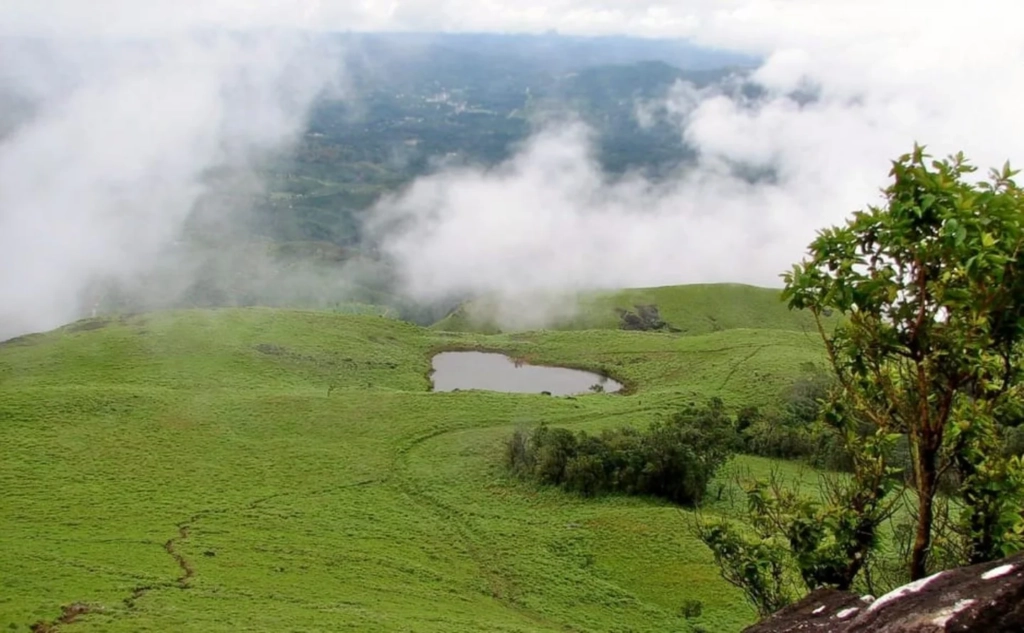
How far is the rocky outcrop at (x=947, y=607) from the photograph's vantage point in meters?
8.27

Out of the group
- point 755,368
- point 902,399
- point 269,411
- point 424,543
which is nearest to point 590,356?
point 755,368

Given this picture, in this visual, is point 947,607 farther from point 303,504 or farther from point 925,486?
point 303,504

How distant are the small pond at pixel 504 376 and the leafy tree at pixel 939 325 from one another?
224ft

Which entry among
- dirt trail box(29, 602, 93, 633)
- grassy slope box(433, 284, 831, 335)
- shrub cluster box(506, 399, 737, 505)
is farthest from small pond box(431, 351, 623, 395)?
dirt trail box(29, 602, 93, 633)

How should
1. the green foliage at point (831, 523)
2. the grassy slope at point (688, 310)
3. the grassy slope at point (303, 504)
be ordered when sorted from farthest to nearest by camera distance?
the grassy slope at point (688, 310), the grassy slope at point (303, 504), the green foliage at point (831, 523)

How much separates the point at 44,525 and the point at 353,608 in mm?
18655

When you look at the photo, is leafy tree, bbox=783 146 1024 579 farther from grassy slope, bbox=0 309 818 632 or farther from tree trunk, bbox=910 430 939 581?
grassy slope, bbox=0 309 818 632

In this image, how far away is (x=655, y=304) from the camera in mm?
146000

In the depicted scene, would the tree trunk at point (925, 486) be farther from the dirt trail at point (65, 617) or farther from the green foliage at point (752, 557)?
the dirt trail at point (65, 617)

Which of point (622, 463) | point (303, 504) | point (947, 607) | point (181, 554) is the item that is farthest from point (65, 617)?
point (622, 463)

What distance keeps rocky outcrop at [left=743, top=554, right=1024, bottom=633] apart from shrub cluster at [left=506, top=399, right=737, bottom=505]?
→ 137 feet

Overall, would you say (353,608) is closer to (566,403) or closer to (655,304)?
(566,403)

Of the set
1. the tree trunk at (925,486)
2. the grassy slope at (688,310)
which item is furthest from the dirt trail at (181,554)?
the grassy slope at (688,310)

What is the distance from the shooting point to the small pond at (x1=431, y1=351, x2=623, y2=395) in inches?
3223
